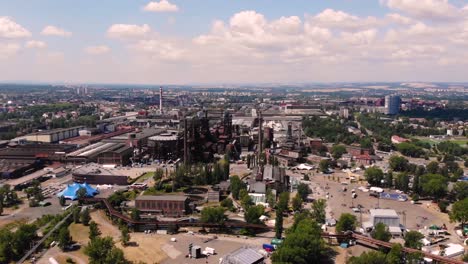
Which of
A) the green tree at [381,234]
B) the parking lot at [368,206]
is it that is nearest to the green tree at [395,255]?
the green tree at [381,234]

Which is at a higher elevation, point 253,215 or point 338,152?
point 253,215

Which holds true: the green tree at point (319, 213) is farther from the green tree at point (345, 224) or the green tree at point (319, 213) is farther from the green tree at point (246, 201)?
the green tree at point (246, 201)

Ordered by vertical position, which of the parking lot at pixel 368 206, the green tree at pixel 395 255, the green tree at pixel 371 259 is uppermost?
the green tree at pixel 371 259

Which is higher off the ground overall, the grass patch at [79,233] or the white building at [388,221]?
the white building at [388,221]

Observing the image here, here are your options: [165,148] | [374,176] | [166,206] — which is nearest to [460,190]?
[374,176]

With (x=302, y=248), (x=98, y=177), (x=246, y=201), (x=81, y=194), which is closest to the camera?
(x=302, y=248)

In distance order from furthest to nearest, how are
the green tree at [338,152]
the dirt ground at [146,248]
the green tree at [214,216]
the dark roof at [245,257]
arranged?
the green tree at [338,152] → the green tree at [214,216] → the dirt ground at [146,248] → the dark roof at [245,257]

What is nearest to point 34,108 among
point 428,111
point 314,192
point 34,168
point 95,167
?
point 34,168

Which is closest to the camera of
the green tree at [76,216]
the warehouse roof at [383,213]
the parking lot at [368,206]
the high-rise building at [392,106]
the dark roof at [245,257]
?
the dark roof at [245,257]

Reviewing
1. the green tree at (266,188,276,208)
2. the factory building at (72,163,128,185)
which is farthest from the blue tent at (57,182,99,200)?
the green tree at (266,188,276,208)

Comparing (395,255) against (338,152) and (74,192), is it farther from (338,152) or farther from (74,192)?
(338,152)

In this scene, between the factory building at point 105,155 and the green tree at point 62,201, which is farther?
the factory building at point 105,155
